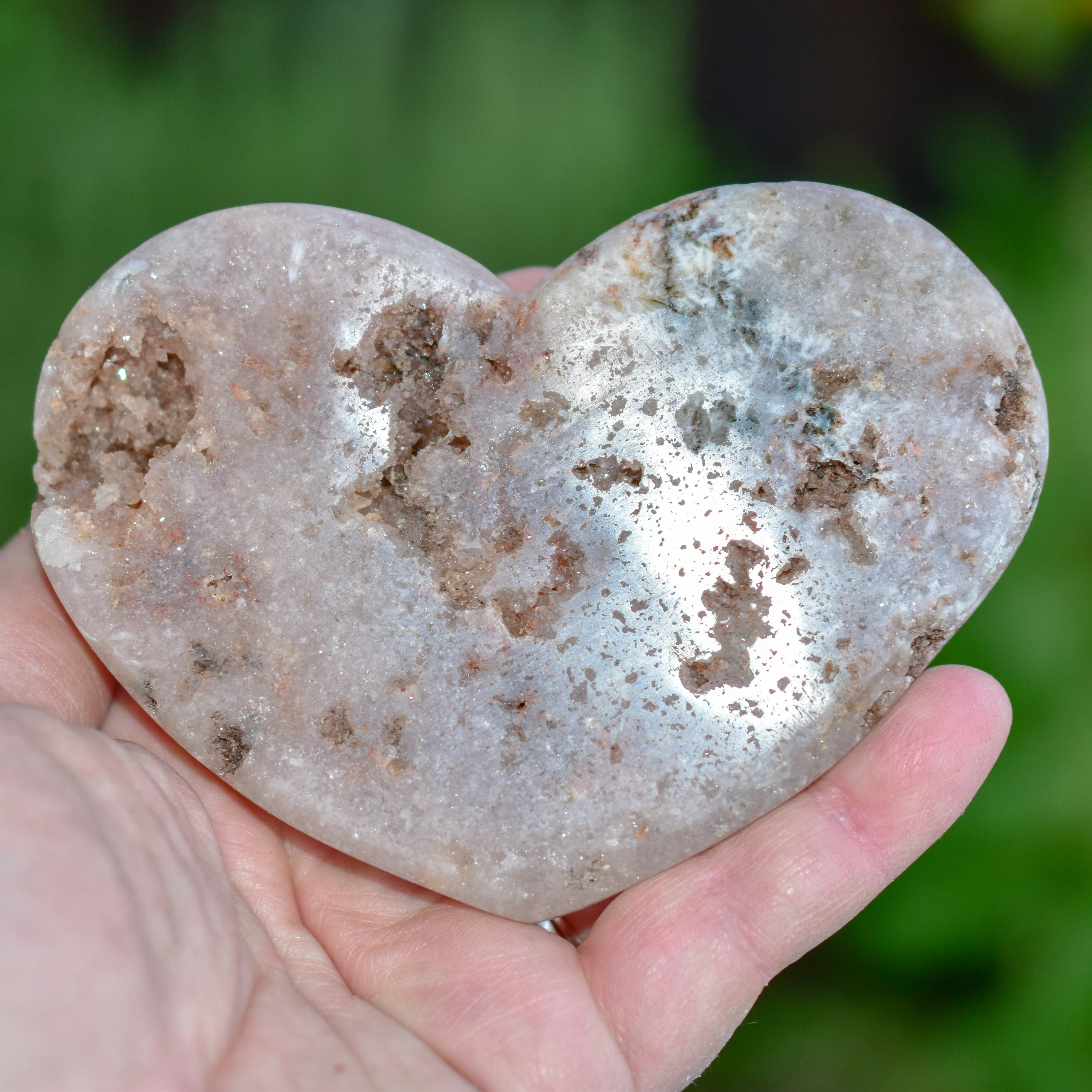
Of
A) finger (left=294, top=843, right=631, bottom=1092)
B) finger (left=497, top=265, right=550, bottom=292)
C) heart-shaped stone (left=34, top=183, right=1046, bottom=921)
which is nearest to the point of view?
finger (left=294, top=843, right=631, bottom=1092)

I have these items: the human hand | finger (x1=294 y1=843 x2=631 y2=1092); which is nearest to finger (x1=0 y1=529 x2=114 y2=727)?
the human hand

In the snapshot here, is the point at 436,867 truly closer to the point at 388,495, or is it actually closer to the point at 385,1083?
the point at 385,1083

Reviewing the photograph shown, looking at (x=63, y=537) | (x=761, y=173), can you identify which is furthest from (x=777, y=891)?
(x=761, y=173)

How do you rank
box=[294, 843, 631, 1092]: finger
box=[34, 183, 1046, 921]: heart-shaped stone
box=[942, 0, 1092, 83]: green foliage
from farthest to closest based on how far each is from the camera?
box=[942, 0, 1092, 83]: green foliage, box=[34, 183, 1046, 921]: heart-shaped stone, box=[294, 843, 631, 1092]: finger

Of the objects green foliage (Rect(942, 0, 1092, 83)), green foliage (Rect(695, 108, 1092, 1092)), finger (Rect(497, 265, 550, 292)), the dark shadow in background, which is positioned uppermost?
green foliage (Rect(942, 0, 1092, 83))

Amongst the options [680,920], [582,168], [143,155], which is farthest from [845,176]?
[680,920]

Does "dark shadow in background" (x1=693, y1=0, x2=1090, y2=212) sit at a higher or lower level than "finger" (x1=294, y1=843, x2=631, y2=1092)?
higher

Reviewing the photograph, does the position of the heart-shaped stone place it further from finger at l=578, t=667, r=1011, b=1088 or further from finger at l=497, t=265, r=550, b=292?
finger at l=497, t=265, r=550, b=292

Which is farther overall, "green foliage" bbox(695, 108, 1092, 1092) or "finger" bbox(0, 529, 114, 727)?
"green foliage" bbox(695, 108, 1092, 1092)
